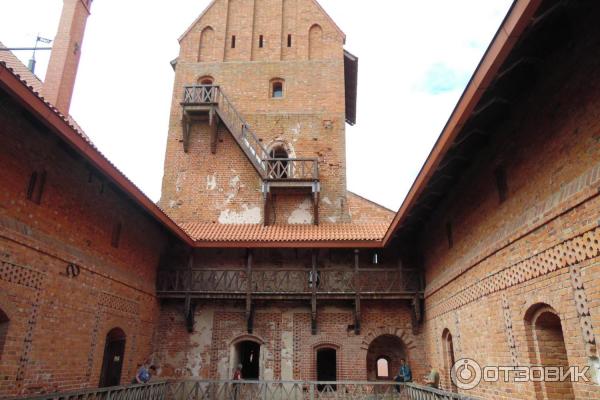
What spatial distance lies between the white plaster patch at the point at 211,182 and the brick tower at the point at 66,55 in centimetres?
539

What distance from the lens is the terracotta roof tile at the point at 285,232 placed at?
14383mm

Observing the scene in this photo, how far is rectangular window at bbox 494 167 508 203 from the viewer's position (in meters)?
8.23

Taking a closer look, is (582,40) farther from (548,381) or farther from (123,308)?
(123,308)

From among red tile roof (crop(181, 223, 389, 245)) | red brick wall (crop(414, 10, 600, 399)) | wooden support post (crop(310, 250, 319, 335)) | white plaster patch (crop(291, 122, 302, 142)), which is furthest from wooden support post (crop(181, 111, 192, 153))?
red brick wall (crop(414, 10, 600, 399))

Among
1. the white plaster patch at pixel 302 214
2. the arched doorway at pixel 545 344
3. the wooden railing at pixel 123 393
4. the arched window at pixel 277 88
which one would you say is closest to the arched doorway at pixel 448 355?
the arched doorway at pixel 545 344

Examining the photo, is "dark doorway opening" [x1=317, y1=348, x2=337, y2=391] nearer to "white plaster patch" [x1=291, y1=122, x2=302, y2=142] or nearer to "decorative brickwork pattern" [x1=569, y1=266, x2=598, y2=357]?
"white plaster patch" [x1=291, y1=122, x2=302, y2=142]

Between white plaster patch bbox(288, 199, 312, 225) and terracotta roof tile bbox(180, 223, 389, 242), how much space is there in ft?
2.50

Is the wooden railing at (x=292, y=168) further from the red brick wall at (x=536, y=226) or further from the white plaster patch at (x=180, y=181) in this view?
the red brick wall at (x=536, y=226)

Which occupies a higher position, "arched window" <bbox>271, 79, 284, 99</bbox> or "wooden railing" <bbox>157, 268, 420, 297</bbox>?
"arched window" <bbox>271, 79, 284, 99</bbox>

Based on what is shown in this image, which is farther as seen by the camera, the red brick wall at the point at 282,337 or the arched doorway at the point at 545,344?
the red brick wall at the point at 282,337

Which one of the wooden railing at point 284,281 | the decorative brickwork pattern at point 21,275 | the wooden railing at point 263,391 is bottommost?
the wooden railing at point 263,391

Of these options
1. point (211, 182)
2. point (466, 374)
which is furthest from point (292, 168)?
point (466, 374)

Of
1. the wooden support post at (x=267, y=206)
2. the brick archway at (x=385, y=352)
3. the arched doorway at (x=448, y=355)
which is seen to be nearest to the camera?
the arched doorway at (x=448, y=355)

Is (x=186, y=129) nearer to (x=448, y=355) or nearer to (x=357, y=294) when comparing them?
(x=357, y=294)
